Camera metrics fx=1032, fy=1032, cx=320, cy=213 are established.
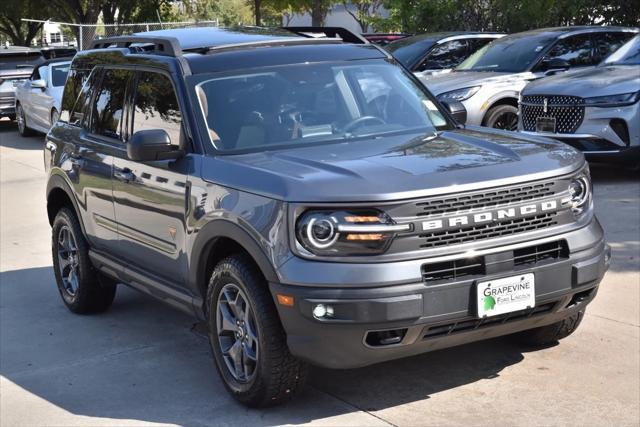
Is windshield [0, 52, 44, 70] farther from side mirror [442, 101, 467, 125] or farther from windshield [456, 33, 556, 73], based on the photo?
side mirror [442, 101, 467, 125]

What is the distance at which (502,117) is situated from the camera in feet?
42.5

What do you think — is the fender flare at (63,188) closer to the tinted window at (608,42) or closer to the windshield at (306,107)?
the windshield at (306,107)

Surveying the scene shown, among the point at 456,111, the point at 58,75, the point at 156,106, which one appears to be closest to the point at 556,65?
the point at 456,111

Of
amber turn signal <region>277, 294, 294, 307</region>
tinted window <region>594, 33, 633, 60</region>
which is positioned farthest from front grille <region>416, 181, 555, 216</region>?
tinted window <region>594, 33, 633, 60</region>

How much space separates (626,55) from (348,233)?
27.4 feet

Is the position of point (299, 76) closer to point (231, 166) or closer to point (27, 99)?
Answer: point (231, 166)

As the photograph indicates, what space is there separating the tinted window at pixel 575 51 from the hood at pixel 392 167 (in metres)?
7.74

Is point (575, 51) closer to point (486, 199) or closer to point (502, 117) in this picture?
point (502, 117)

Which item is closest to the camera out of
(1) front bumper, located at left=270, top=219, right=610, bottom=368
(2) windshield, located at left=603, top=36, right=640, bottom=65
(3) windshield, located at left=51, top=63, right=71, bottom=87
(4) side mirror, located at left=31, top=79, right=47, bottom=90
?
Result: (1) front bumper, located at left=270, top=219, right=610, bottom=368

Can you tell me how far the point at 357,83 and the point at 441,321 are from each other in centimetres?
197

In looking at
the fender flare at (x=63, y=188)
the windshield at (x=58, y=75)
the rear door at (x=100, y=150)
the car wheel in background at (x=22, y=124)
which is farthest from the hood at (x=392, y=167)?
the car wheel in background at (x=22, y=124)

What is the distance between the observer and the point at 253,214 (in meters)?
4.94

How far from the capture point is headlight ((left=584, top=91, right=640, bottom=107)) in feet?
34.7

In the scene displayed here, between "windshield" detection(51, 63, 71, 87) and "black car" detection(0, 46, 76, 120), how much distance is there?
2.47m
